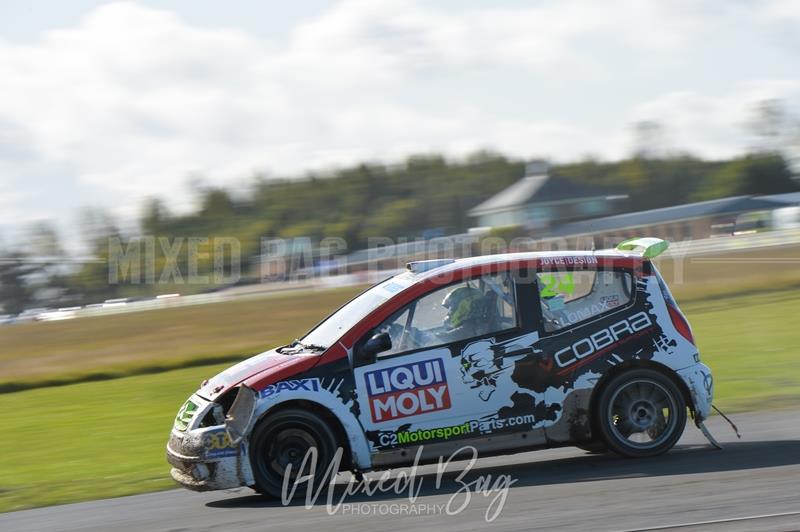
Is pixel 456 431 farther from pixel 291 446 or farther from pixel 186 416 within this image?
pixel 186 416

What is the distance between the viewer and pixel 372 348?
7727 millimetres

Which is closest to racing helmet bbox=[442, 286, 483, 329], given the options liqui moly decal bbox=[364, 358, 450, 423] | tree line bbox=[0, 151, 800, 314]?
liqui moly decal bbox=[364, 358, 450, 423]

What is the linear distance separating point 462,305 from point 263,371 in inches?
63.4

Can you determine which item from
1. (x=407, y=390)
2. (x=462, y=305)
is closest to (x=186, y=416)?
(x=407, y=390)

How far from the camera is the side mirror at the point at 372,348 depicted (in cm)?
773

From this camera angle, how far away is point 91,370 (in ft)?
76.3

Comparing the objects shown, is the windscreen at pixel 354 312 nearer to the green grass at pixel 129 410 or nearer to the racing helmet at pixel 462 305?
the racing helmet at pixel 462 305

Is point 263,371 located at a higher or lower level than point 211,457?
higher

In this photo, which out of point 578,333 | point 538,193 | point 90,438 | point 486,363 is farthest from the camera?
point 538,193

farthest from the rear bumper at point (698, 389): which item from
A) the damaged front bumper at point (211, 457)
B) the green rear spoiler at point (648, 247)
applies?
the damaged front bumper at point (211, 457)

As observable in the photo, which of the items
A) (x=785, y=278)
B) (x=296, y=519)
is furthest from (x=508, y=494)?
(x=785, y=278)

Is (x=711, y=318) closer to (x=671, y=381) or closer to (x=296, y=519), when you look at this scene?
(x=671, y=381)

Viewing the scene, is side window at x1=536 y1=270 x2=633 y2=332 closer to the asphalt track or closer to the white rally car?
the white rally car

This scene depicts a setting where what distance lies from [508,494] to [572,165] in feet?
254
